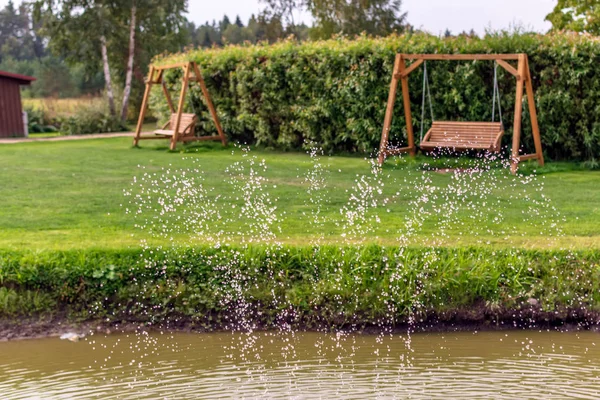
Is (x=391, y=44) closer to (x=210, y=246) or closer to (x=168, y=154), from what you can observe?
(x=168, y=154)

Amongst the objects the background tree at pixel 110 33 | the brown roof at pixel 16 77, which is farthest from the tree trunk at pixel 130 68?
the brown roof at pixel 16 77

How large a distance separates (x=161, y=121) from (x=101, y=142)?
2.02 meters

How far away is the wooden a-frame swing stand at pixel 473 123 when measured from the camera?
14.0 m

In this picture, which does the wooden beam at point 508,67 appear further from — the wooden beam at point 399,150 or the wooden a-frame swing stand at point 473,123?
the wooden beam at point 399,150

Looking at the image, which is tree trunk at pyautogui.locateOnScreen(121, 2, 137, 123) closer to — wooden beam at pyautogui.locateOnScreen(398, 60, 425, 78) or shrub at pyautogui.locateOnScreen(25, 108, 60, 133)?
shrub at pyautogui.locateOnScreen(25, 108, 60, 133)

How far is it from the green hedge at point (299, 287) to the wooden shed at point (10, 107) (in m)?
22.9

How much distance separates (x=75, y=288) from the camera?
22.9ft

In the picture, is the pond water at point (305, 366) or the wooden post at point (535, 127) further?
the wooden post at point (535, 127)

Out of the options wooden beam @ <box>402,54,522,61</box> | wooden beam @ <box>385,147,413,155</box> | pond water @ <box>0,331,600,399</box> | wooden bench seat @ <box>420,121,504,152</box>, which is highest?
wooden beam @ <box>402,54,522,61</box>

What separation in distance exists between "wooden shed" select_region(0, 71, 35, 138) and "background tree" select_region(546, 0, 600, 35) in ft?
71.9

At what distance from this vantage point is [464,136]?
1466cm

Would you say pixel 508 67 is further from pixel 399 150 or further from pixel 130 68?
pixel 130 68

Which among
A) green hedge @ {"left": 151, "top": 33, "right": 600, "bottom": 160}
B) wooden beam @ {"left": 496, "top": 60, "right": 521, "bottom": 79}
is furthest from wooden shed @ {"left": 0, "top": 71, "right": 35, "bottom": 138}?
wooden beam @ {"left": 496, "top": 60, "right": 521, "bottom": 79}

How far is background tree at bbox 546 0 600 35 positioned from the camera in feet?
111
